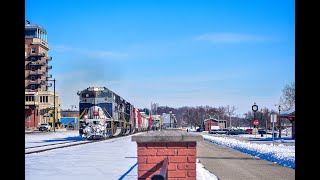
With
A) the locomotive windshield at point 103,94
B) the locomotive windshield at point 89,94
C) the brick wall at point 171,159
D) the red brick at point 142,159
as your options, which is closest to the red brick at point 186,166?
the brick wall at point 171,159

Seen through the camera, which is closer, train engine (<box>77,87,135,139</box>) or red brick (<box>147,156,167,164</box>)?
red brick (<box>147,156,167,164</box>)

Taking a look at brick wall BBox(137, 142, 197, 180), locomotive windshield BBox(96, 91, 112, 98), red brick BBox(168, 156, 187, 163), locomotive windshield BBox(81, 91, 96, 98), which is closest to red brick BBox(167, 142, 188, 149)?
brick wall BBox(137, 142, 197, 180)

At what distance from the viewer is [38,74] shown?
97.6m

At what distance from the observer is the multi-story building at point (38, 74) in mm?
92188

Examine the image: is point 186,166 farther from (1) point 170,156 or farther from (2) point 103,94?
(2) point 103,94

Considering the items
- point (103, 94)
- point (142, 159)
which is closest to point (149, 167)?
point (142, 159)

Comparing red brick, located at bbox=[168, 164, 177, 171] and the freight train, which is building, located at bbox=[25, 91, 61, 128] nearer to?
the freight train

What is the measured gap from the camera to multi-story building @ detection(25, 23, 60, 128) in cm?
9219

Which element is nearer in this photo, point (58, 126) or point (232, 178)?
point (232, 178)

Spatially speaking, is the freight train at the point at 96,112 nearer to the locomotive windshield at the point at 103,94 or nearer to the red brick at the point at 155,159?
the locomotive windshield at the point at 103,94
